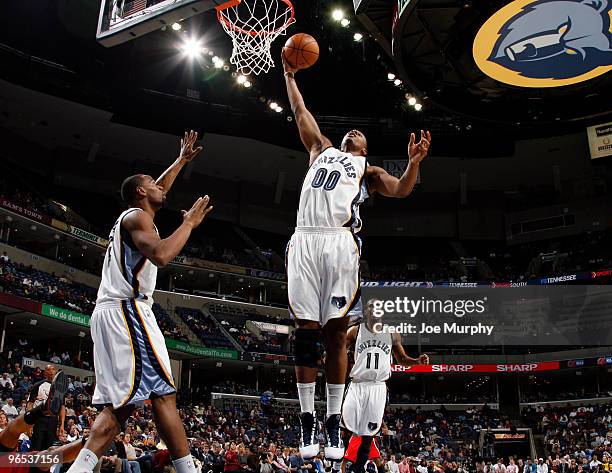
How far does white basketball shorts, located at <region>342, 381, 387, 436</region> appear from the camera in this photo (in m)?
8.27

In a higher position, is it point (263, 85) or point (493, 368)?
point (263, 85)

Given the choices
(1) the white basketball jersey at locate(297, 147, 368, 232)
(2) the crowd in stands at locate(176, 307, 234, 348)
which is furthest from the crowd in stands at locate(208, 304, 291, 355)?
(1) the white basketball jersey at locate(297, 147, 368, 232)

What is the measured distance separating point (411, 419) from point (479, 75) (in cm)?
2119

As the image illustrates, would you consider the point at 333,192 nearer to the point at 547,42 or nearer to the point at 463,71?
the point at 547,42

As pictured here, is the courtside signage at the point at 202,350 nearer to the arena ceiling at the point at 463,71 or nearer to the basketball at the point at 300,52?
the arena ceiling at the point at 463,71

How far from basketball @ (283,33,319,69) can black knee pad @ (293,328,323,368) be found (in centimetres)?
221

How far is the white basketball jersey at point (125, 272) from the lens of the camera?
14.9ft

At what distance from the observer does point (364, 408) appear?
8406 millimetres

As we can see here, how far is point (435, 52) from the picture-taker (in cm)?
1627

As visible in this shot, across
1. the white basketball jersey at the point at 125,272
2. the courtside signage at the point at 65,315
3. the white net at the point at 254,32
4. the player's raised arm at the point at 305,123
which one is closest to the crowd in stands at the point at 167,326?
the courtside signage at the point at 65,315

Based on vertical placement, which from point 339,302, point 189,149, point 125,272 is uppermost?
point 189,149

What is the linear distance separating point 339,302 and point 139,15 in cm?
504

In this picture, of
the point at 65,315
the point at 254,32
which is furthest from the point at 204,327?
the point at 254,32

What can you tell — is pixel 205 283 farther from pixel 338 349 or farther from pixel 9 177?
pixel 338 349
